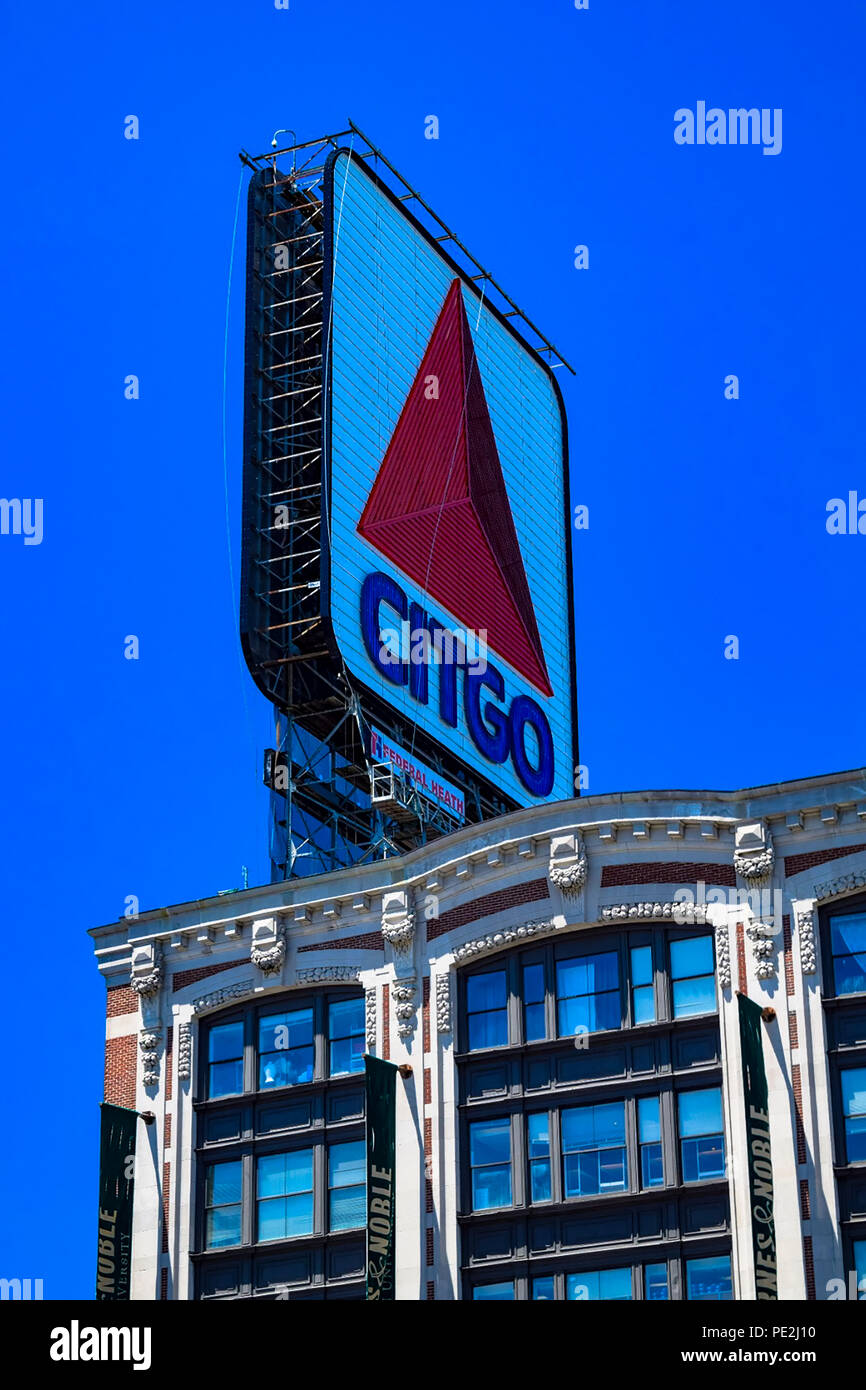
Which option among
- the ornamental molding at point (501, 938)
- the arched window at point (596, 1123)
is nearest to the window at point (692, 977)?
the arched window at point (596, 1123)

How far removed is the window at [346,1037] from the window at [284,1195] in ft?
6.44

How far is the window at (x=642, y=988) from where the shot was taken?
155 feet

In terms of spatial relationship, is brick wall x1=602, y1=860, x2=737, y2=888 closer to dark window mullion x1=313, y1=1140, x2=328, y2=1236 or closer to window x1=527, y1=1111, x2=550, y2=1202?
window x1=527, y1=1111, x2=550, y2=1202

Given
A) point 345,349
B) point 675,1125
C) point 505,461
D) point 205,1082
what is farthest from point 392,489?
point 675,1125

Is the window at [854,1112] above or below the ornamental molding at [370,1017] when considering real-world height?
below

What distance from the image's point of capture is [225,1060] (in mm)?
51594

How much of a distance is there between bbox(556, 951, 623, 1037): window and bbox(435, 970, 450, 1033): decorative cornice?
2471 millimetres

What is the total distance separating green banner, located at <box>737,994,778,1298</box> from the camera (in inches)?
1698

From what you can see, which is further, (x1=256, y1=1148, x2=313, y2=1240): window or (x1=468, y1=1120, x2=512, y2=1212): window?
(x1=256, y1=1148, x2=313, y2=1240): window

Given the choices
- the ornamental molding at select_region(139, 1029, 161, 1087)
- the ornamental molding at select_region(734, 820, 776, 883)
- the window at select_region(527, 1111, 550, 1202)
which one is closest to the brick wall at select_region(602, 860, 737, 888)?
the ornamental molding at select_region(734, 820, 776, 883)

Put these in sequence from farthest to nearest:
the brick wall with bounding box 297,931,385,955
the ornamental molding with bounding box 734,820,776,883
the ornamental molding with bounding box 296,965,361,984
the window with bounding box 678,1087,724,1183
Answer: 1. the brick wall with bounding box 297,931,385,955
2. the ornamental molding with bounding box 296,965,361,984
3. the ornamental molding with bounding box 734,820,776,883
4. the window with bounding box 678,1087,724,1183

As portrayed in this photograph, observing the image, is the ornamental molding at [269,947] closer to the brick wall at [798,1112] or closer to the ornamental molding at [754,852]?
the ornamental molding at [754,852]
